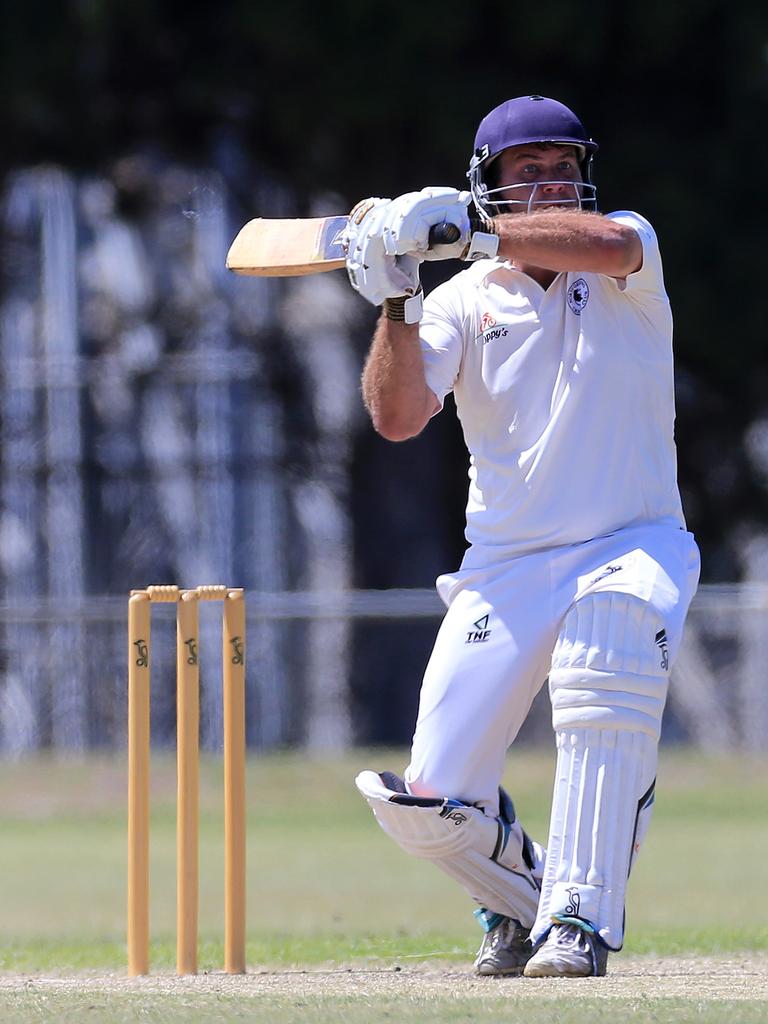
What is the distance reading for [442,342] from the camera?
4.29 metres

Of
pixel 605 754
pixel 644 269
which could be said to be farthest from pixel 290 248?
pixel 605 754

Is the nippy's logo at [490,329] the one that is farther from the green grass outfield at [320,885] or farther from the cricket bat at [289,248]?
the green grass outfield at [320,885]

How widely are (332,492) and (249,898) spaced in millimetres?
8447

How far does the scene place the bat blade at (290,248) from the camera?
4.16m

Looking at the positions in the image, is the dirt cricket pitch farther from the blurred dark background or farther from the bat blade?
the blurred dark background

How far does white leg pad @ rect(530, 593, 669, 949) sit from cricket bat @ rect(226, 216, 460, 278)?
86cm

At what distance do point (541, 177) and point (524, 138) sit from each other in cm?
9

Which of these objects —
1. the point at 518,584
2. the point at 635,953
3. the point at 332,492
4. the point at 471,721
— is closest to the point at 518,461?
the point at 518,584

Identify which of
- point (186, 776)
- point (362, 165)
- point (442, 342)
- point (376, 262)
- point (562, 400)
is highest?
point (362, 165)

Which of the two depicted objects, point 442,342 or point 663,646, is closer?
point 663,646

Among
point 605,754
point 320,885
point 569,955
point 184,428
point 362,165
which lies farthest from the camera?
point 184,428

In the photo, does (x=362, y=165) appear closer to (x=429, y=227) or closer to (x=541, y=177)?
(x=541, y=177)

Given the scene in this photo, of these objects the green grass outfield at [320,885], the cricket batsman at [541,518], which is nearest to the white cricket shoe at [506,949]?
the cricket batsman at [541,518]

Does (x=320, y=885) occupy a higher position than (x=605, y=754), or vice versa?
(x=605, y=754)
